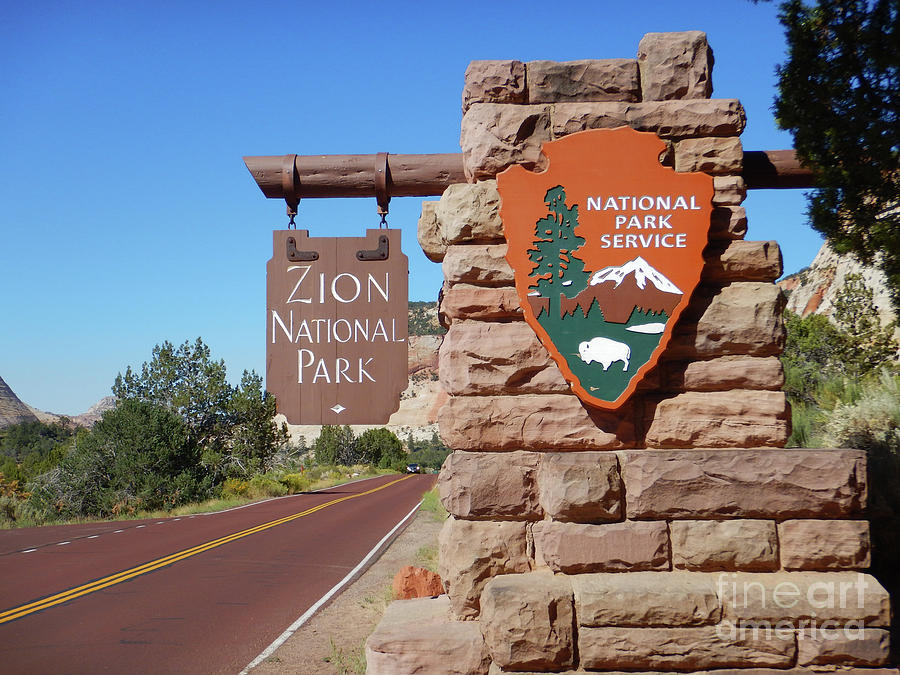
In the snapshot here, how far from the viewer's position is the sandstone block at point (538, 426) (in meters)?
3.99

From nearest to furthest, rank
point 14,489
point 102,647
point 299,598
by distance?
point 102,647 → point 299,598 → point 14,489

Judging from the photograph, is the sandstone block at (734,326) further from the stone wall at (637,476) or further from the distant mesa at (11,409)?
the distant mesa at (11,409)

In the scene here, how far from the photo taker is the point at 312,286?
496cm

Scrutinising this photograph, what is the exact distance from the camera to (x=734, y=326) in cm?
402

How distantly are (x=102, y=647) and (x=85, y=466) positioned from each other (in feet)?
71.5

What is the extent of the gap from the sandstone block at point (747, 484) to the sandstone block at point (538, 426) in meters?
0.24

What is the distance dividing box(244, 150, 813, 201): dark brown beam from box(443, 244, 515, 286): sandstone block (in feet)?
2.96

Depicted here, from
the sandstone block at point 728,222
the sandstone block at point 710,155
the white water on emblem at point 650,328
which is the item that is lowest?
the white water on emblem at point 650,328

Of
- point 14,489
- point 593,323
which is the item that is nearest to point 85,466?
point 14,489

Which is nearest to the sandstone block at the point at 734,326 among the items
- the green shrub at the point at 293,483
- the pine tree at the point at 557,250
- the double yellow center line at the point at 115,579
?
the pine tree at the point at 557,250

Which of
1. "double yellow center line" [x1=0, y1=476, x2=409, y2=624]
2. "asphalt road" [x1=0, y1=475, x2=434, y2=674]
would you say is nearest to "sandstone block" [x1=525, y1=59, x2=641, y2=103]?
"asphalt road" [x1=0, y1=475, x2=434, y2=674]

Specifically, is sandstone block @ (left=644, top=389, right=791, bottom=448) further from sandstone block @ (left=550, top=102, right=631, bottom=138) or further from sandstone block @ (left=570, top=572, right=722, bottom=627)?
sandstone block @ (left=550, top=102, right=631, bottom=138)

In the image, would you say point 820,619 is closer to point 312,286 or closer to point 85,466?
point 312,286

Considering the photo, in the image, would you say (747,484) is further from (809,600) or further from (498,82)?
(498,82)
